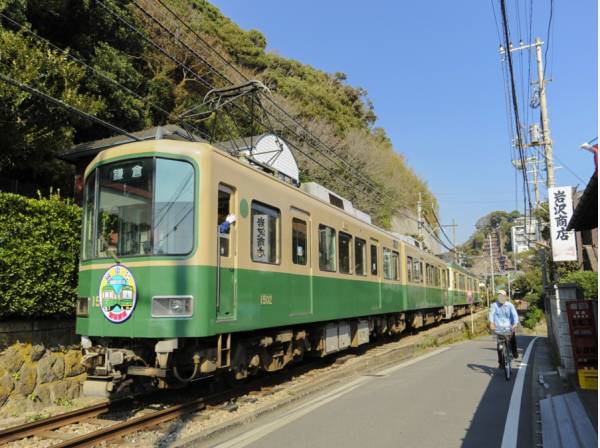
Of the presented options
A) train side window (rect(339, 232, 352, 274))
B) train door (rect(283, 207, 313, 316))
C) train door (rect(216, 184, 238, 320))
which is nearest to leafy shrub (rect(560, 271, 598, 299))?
train side window (rect(339, 232, 352, 274))

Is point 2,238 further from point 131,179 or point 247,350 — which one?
point 247,350

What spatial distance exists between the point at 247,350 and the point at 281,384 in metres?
1.55

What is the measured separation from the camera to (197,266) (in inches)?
213

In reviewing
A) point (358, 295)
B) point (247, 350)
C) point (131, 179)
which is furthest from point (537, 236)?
point (131, 179)

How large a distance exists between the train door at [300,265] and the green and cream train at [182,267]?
0.10ft

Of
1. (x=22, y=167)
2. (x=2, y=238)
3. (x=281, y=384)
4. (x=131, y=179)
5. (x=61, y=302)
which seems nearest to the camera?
(x=131, y=179)

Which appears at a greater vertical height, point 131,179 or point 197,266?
point 131,179

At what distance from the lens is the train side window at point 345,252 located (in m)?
9.54

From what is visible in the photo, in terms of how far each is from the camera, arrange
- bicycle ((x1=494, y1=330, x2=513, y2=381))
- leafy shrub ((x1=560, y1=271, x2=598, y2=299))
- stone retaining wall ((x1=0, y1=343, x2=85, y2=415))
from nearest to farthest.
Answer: stone retaining wall ((x1=0, y1=343, x2=85, y2=415)) < bicycle ((x1=494, y1=330, x2=513, y2=381)) < leafy shrub ((x1=560, y1=271, x2=598, y2=299))

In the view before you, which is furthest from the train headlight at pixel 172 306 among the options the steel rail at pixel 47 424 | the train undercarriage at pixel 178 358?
the steel rail at pixel 47 424

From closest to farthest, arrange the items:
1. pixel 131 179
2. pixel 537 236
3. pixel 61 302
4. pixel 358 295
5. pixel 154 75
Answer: pixel 131 179
pixel 61 302
pixel 358 295
pixel 154 75
pixel 537 236

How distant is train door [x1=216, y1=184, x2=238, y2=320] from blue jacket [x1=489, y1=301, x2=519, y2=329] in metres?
5.15

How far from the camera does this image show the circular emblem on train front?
554 centimetres

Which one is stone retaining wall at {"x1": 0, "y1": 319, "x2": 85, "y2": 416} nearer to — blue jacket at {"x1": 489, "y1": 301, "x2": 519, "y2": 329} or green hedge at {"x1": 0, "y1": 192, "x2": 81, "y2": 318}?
green hedge at {"x1": 0, "y1": 192, "x2": 81, "y2": 318}
